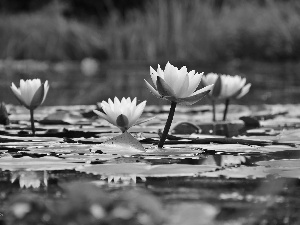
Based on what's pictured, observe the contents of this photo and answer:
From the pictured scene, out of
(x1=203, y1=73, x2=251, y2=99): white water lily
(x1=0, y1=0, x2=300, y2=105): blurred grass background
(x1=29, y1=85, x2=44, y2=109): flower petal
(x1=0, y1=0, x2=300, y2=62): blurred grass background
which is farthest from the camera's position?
(x1=0, y1=0, x2=300, y2=62): blurred grass background

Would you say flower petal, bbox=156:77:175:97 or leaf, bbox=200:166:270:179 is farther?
flower petal, bbox=156:77:175:97

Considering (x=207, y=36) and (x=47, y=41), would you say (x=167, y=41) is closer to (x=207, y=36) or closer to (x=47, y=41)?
(x=207, y=36)

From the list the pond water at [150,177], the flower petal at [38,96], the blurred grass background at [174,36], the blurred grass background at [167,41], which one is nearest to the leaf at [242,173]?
the pond water at [150,177]

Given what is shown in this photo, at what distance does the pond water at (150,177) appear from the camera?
0.91 meters

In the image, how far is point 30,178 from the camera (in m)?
1.46

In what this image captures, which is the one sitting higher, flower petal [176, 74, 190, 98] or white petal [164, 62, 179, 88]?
white petal [164, 62, 179, 88]

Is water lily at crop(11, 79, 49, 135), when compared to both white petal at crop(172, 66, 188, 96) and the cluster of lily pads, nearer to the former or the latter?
the cluster of lily pads

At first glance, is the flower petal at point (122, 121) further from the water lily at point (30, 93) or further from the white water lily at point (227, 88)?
the white water lily at point (227, 88)

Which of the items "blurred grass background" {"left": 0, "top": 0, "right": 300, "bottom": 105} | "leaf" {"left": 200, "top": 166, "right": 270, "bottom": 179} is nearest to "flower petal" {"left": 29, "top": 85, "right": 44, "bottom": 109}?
"leaf" {"left": 200, "top": 166, "right": 270, "bottom": 179}

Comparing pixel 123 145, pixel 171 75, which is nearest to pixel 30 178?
pixel 123 145

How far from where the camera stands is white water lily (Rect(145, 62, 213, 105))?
182cm

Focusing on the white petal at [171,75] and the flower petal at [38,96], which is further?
the flower petal at [38,96]

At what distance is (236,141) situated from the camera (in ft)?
6.81

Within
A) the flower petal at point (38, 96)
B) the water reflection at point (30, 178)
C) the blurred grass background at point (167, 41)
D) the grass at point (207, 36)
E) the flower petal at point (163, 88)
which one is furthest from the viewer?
the grass at point (207, 36)
